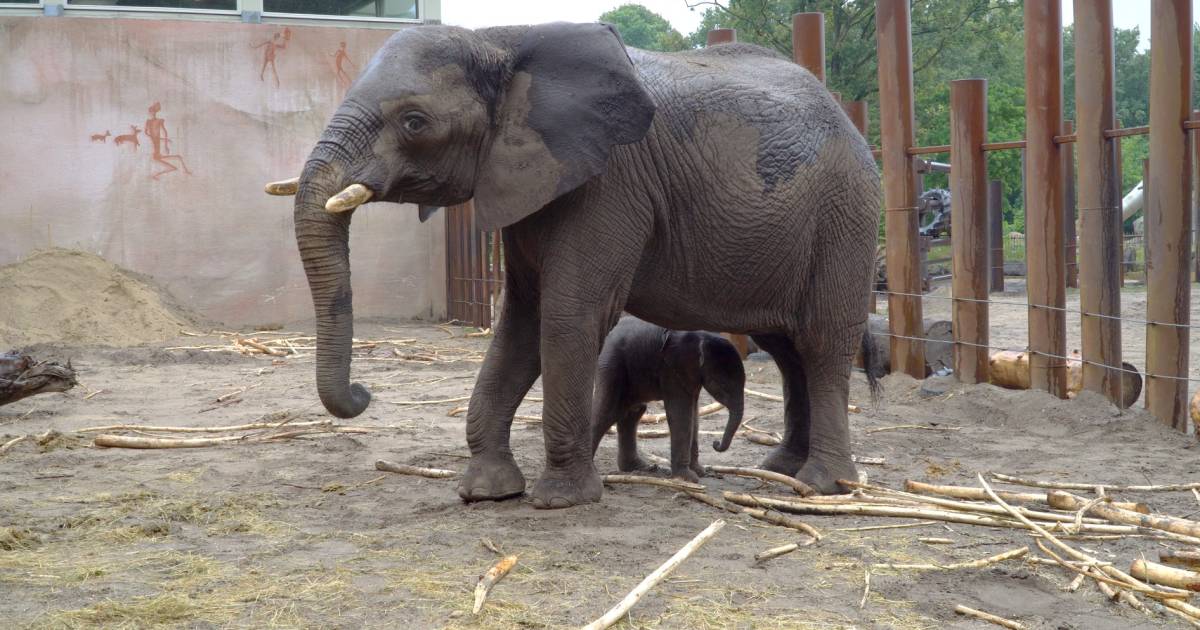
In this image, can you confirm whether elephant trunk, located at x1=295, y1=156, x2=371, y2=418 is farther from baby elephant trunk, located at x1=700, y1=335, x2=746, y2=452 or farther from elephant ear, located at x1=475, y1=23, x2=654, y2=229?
baby elephant trunk, located at x1=700, y1=335, x2=746, y2=452

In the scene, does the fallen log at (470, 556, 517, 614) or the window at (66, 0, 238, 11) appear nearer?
the fallen log at (470, 556, 517, 614)

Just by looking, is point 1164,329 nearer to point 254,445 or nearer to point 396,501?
point 396,501

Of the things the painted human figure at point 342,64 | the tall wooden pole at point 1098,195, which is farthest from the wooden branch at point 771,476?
the painted human figure at point 342,64

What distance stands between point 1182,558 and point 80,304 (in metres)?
13.9

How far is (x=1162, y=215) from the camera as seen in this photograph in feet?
28.0

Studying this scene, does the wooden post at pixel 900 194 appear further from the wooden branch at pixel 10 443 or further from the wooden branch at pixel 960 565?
the wooden branch at pixel 10 443

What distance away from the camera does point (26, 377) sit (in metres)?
9.11

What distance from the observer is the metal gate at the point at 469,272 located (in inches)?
663

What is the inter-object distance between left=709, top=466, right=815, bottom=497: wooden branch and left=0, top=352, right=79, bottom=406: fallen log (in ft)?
16.3

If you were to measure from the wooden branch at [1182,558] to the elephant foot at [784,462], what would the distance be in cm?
260

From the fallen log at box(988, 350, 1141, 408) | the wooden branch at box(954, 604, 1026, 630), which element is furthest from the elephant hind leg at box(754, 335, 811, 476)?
the fallen log at box(988, 350, 1141, 408)

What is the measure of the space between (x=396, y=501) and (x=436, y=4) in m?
13.7

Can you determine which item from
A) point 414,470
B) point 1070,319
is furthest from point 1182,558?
point 1070,319

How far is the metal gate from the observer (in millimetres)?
16844
